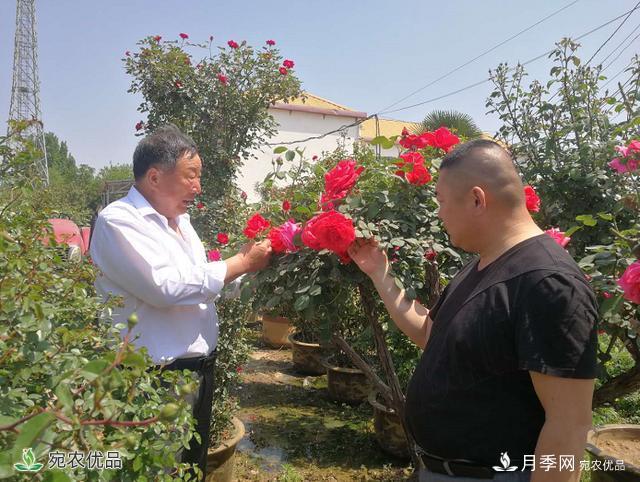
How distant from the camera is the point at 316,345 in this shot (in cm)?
567

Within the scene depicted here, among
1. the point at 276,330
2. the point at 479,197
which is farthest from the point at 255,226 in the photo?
the point at 276,330

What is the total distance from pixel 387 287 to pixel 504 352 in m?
0.60

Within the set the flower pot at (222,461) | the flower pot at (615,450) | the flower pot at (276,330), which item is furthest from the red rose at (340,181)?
the flower pot at (276,330)

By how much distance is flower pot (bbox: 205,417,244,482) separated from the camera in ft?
9.91

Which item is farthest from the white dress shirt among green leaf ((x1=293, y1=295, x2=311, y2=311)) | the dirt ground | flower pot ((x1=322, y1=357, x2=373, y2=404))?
flower pot ((x1=322, y1=357, x2=373, y2=404))

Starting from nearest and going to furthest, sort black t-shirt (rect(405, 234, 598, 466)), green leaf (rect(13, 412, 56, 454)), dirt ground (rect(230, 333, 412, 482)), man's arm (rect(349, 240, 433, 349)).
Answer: green leaf (rect(13, 412, 56, 454)), black t-shirt (rect(405, 234, 598, 466)), man's arm (rect(349, 240, 433, 349)), dirt ground (rect(230, 333, 412, 482))

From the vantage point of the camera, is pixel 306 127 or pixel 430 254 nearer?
pixel 430 254

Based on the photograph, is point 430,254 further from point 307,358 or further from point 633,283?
point 307,358

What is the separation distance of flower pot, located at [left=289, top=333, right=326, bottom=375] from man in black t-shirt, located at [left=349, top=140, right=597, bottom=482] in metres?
4.28

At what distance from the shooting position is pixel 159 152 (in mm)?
2039

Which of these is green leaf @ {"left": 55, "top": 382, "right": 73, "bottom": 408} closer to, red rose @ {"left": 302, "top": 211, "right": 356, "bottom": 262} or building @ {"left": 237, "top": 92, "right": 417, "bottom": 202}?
red rose @ {"left": 302, "top": 211, "right": 356, "bottom": 262}

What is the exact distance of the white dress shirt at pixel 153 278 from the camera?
73.2 inches

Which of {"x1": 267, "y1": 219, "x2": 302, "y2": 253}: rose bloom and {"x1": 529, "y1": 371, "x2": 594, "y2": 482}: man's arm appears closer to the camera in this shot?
{"x1": 529, "y1": 371, "x2": 594, "y2": 482}: man's arm

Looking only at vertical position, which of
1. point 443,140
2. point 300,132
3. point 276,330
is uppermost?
point 300,132
